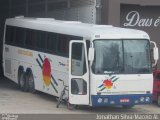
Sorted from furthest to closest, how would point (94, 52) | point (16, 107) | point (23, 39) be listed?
point (23, 39) → point (16, 107) → point (94, 52)

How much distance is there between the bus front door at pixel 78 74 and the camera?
22422 millimetres

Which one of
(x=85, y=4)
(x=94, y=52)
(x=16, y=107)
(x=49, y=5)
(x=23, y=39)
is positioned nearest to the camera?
(x=94, y=52)

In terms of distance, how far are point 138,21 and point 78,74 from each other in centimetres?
1073

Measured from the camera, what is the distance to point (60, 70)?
958 inches

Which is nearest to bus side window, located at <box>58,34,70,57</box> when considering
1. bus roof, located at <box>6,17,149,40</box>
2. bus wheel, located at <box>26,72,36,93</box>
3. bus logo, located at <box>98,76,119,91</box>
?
bus roof, located at <box>6,17,149,40</box>

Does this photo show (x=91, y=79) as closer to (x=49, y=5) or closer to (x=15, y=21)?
(x=15, y=21)

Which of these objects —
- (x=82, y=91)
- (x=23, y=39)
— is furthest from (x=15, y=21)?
(x=82, y=91)

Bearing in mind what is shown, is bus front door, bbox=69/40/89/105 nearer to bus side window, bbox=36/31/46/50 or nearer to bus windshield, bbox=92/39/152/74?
bus windshield, bbox=92/39/152/74

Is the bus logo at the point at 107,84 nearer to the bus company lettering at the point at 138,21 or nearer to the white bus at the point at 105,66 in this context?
the white bus at the point at 105,66

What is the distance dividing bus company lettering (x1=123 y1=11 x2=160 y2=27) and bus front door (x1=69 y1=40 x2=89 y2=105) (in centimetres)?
984

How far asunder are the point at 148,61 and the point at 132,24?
31.9 feet

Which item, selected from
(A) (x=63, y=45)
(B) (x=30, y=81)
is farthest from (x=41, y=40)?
(A) (x=63, y=45)

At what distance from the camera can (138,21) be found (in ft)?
107

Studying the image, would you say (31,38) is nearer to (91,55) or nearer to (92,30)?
(92,30)
